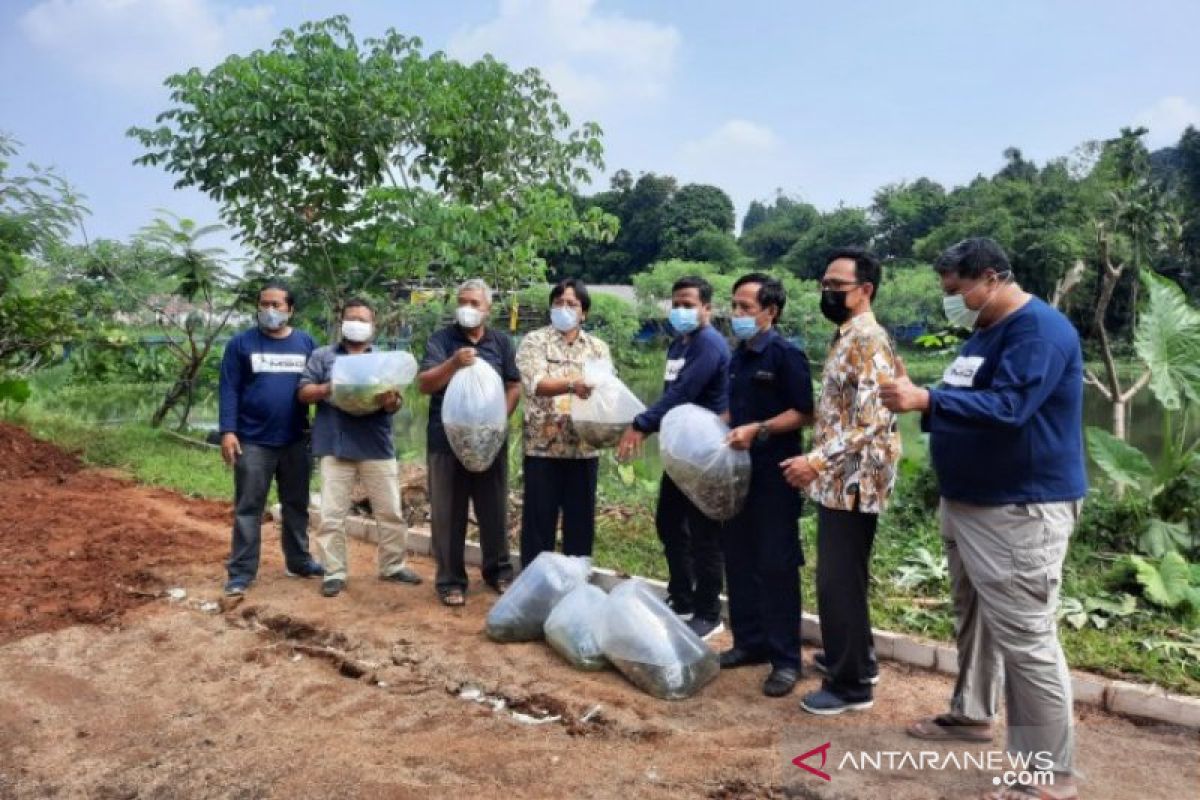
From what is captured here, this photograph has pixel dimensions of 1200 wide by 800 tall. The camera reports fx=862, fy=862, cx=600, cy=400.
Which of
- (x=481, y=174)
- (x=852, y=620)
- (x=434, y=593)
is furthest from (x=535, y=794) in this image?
(x=481, y=174)

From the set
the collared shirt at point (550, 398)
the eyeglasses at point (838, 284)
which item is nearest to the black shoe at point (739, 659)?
the collared shirt at point (550, 398)

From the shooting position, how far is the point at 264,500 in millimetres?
4598

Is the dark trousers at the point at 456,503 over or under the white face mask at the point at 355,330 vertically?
under

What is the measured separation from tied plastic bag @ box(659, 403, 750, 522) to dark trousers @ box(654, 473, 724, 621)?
31 cm

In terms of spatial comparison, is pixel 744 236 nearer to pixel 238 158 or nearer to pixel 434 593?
pixel 238 158

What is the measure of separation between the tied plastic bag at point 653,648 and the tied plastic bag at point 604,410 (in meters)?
0.75

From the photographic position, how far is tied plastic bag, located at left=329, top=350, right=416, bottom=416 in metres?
4.28

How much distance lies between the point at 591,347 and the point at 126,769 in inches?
98.0

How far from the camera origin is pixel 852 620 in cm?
300

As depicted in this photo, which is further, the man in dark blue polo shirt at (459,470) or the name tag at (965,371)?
the man in dark blue polo shirt at (459,470)

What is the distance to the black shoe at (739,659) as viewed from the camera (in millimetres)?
3514

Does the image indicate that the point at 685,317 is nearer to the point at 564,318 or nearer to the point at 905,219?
the point at 564,318

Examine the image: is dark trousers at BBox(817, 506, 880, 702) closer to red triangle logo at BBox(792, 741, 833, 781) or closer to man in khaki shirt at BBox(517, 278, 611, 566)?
red triangle logo at BBox(792, 741, 833, 781)

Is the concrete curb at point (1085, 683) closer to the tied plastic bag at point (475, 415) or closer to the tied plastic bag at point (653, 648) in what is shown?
the tied plastic bag at point (653, 648)
